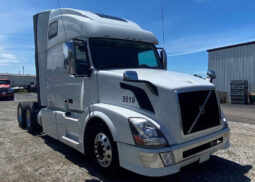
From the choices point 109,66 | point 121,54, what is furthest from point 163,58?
point 109,66

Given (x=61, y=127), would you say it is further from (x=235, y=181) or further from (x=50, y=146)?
(x=235, y=181)

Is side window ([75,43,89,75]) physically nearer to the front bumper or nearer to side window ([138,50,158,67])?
side window ([138,50,158,67])

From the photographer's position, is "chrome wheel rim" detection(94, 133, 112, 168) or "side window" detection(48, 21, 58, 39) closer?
"chrome wheel rim" detection(94, 133, 112, 168)

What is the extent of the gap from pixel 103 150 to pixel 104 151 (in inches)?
1.2

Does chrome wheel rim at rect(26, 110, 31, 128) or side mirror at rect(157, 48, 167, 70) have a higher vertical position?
side mirror at rect(157, 48, 167, 70)

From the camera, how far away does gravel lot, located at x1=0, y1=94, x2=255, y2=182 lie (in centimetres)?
376

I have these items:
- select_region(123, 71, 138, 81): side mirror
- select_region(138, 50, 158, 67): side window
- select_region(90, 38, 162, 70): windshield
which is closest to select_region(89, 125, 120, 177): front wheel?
select_region(123, 71, 138, 81): side mirror

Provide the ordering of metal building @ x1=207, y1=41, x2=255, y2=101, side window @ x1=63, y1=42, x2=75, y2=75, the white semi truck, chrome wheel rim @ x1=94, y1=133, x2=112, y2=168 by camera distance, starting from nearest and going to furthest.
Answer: the white semi truck → chrome wheel rim @ x1=94, y1=133, x2=112, y2=168 → side window @ x1=63, y1=42, x2=75, y2=75 → metal building @ x1=207, y1=41, x2=255, y2=101

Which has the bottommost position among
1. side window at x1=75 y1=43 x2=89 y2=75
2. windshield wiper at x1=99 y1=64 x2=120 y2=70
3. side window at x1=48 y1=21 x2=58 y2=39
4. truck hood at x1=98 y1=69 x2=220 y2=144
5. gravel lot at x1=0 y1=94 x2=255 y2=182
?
gravel lot at x1=0 y1=94 x2=255 y2=182

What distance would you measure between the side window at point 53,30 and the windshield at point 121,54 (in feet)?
6.12

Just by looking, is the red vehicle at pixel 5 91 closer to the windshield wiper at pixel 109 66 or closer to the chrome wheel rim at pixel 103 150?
the windshield wiper at pixel 109 66

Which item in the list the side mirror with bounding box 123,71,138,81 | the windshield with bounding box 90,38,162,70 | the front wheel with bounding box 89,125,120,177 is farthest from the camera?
the windshield with bounding box 90,38,162,70

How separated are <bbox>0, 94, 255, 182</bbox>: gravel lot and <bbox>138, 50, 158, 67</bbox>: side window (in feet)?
7.70

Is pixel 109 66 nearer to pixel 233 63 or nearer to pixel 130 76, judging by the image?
pixel 130 76
